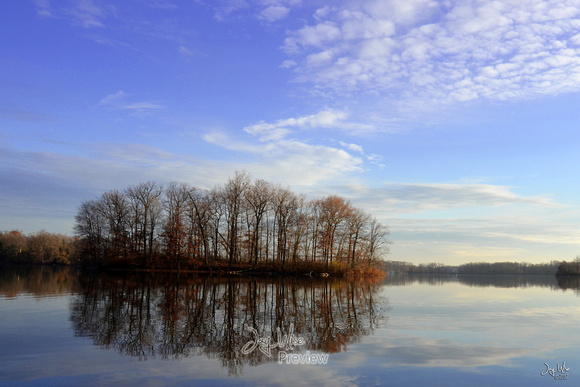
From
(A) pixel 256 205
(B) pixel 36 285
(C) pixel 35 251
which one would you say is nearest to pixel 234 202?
(A) pixel 256 205

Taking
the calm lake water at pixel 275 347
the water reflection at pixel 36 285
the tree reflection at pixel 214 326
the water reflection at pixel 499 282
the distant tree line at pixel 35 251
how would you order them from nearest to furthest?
the calm lake water at pixel 275 347, the tree reflection at pixel 214 326, the water reflection at pixel 36 285, the water reflection at pixel 499 282, the distant tree line at pixel 35 251

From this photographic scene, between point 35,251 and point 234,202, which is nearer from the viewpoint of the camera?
point 234,202

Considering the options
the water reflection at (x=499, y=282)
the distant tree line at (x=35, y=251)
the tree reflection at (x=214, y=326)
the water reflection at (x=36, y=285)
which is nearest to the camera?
the tree reflection at (x=214, y=326)

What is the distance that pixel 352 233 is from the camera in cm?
7519

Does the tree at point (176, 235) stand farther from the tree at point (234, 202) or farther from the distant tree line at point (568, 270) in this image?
the distant tree line at point (568, 270)

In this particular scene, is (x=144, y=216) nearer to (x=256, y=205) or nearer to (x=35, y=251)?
(x=256, y=205)

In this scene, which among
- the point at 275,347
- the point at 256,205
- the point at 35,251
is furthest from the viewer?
the point at 35,251

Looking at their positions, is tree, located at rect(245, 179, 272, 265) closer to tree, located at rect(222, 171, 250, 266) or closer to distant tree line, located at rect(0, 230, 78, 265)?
tree, located at rect(222, 171, 250, 266)

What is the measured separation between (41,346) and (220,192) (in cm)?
5970

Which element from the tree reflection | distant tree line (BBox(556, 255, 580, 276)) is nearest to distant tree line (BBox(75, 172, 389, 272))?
the tree reflection

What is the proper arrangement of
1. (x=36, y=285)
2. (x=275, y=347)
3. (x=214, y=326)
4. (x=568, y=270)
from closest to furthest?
(x=275, y=347) < (x=214, y=326) < (x=36, y=285) < (x=568, y=270)

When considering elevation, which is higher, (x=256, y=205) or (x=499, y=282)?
(x=256, y=205)

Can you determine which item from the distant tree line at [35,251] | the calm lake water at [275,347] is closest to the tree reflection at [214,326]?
the calm lake water at [275,347]

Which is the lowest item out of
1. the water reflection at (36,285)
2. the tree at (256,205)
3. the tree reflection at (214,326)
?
the water reflection at (36,285)
